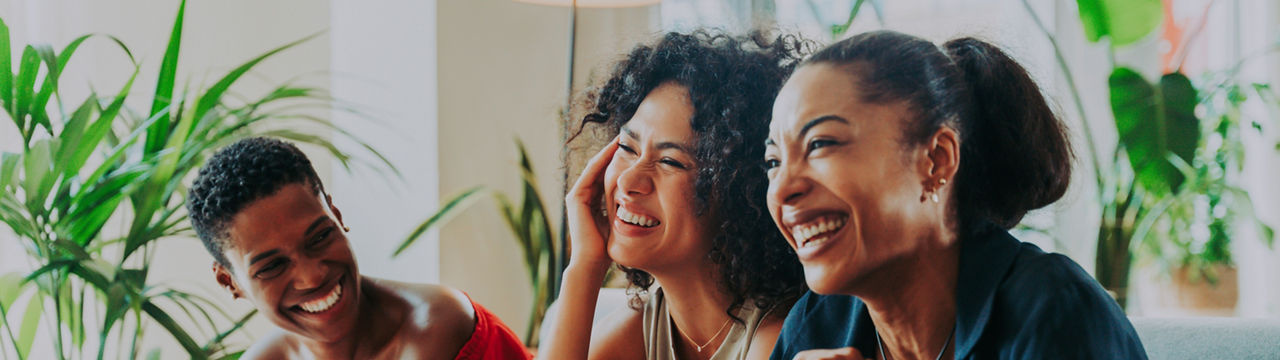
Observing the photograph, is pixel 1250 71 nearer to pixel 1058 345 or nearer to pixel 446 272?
pixel 446 272

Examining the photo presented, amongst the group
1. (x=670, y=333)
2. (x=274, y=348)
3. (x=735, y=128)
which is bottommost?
(x=274, y=348)

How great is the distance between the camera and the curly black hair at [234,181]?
1451mm

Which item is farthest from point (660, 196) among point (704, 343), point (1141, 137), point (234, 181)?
point (1141, 137)

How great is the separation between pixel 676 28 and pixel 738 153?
0.27 meters

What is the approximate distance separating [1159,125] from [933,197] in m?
2.23

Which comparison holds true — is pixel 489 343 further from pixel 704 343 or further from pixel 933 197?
pixel 933 197

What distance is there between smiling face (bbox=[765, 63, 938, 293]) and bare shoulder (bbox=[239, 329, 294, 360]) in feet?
3.30

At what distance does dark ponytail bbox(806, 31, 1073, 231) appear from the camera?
39.9 inches

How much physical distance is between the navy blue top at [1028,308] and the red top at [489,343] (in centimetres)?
82

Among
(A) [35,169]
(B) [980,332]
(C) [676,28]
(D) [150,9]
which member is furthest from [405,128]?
(B) [980,332]

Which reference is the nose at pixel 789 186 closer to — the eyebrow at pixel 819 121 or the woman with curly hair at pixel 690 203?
the eyebrow at pixel 819 121

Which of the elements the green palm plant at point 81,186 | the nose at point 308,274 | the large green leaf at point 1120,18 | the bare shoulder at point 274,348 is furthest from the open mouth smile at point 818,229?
the large green leaf at point 1120,18

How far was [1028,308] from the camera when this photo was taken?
0.99m

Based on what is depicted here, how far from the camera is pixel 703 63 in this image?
1410 mm
